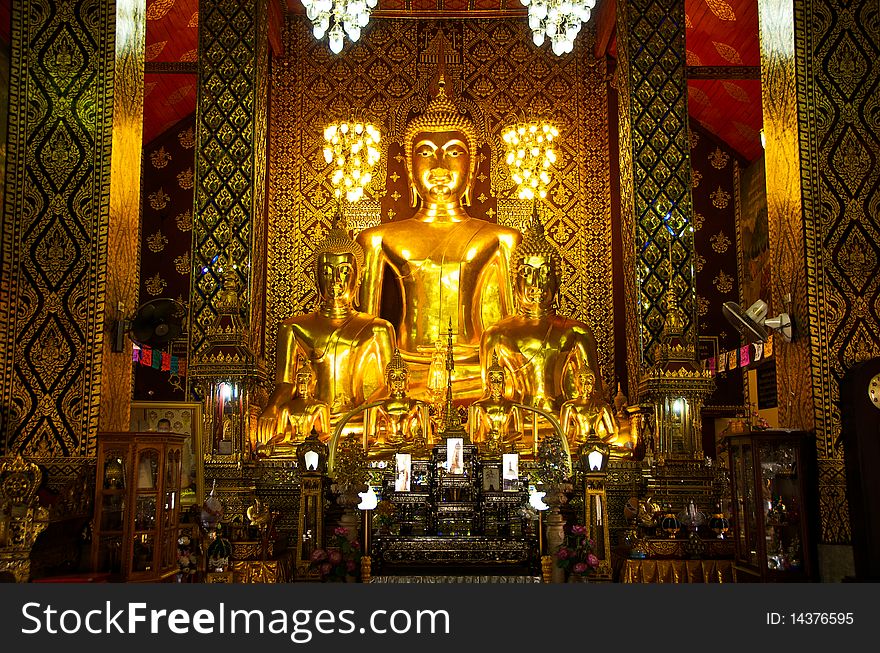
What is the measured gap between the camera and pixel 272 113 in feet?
37.3

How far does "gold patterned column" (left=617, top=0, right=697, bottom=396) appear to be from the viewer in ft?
29.5

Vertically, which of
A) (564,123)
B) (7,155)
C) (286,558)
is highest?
(564,123)

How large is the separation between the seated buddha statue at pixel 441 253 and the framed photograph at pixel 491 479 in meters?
3.20

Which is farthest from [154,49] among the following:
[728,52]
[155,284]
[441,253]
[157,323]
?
[728,52]

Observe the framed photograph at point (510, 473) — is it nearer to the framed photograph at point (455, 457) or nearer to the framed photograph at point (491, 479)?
the framed photograph at point (491, 479)

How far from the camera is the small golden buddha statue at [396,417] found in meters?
8.79

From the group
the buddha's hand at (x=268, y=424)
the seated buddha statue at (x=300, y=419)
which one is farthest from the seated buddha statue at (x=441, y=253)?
the buddha's hand at (x=268, y=424)

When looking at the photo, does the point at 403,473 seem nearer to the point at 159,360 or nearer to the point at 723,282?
the point at 159,360

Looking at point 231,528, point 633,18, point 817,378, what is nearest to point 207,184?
point 231,528

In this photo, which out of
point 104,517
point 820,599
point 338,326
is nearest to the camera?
point 820,599

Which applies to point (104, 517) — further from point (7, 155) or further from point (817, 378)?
point (817, 378)

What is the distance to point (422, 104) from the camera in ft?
37.6

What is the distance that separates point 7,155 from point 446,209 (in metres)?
5.81

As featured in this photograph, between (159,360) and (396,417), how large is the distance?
3708 millimetres
